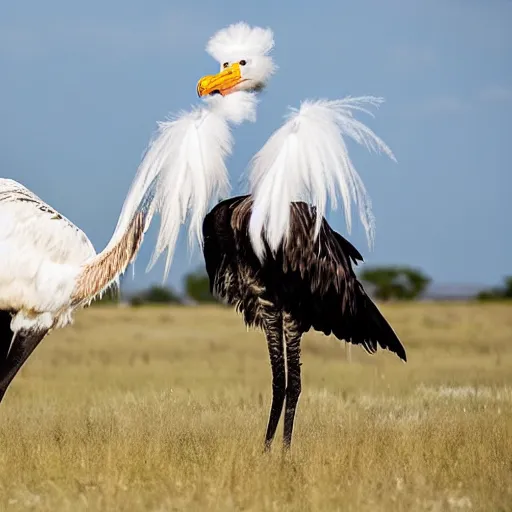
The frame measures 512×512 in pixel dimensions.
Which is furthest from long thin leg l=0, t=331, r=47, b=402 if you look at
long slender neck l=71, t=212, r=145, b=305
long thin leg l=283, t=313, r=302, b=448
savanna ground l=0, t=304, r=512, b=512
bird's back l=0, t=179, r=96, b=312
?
long thin leg l=283, t=313, r=302, b=448

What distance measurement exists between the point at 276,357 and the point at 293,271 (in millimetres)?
717

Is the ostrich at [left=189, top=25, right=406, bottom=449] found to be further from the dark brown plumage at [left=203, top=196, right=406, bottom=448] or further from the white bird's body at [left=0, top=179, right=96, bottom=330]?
the white bird's body at [left=0, top=179, right=96, bottom=330]

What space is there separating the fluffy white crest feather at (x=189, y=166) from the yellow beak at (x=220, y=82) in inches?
3.6

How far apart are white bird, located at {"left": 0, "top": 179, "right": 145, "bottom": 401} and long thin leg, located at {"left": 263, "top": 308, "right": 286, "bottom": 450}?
107 centimetres

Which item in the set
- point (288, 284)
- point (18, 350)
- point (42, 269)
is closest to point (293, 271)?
point (288, 284)

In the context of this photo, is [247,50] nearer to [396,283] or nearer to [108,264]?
[108,264]

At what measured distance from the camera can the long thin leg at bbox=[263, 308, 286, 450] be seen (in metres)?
8.09

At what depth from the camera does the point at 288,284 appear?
315 inches

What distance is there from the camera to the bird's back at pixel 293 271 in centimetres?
778

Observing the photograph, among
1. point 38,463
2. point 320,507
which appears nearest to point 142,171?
point 38,463

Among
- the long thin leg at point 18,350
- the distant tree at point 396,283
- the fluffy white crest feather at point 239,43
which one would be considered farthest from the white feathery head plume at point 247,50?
the distant tree at point 396,283

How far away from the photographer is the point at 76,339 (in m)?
24.6

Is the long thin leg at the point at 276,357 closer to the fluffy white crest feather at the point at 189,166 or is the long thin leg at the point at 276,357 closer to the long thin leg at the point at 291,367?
the long thin leg at the point at 291,367

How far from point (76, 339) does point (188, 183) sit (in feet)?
56.5
